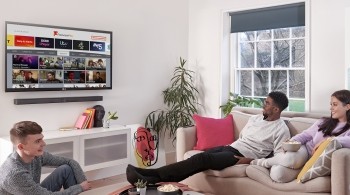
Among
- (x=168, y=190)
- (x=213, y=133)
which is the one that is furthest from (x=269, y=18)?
(x=168, y=190)

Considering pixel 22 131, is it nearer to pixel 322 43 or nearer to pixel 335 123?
pixel 335 123

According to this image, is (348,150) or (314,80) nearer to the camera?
(348,150)

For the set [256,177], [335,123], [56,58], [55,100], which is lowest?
[256,177]

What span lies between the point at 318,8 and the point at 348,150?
2080 millimetres

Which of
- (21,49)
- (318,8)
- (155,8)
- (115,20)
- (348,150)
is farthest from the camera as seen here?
(155,8)

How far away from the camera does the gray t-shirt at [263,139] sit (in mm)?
3452

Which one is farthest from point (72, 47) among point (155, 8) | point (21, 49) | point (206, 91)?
point (206, 91)

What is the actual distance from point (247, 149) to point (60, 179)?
1.82 metres

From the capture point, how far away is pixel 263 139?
3.51 m

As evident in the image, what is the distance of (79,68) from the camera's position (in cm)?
428

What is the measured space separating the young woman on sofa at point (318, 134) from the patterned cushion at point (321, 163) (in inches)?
6.3

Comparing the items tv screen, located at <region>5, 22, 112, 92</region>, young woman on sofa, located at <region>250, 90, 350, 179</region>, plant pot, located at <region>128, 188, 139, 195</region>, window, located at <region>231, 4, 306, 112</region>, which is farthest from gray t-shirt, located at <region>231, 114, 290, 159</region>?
tv screen, located at <region>5, 22, 112, 92</region>

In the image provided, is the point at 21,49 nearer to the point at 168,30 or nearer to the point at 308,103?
the point at 168,30

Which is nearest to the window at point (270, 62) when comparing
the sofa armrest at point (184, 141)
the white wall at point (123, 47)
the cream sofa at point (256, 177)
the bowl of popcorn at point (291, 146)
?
the cream sofa at point (256, 177)
